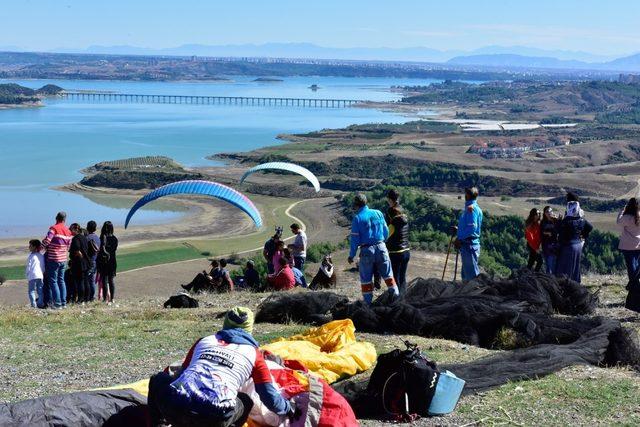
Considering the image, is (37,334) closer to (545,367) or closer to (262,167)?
(545,367)

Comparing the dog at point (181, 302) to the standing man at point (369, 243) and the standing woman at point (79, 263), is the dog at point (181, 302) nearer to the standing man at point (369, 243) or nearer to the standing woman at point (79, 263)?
the standing woman at point (79, 263)

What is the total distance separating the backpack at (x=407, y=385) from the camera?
6828 millimetres

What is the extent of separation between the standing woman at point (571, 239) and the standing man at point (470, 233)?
3.60ft

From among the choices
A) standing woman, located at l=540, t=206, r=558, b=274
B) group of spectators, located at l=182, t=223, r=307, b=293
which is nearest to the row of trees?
group of spectators, located at l=182, t=223, r=307, b=293

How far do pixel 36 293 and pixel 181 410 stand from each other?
8.71 m

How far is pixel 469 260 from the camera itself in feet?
41.3

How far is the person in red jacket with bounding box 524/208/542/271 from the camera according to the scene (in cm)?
1338

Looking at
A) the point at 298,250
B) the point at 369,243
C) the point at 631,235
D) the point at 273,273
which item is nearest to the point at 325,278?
the point at 298,250

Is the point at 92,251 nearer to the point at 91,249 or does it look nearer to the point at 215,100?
the point at 91,249

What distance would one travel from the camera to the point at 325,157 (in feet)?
264

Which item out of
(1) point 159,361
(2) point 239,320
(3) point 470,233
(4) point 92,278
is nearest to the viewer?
(2) point 239,320

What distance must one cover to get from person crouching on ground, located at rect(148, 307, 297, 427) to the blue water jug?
1.49m

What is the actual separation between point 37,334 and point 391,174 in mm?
62992

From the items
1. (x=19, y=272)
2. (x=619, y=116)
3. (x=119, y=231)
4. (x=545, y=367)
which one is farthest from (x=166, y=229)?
(x=619, y=116)
